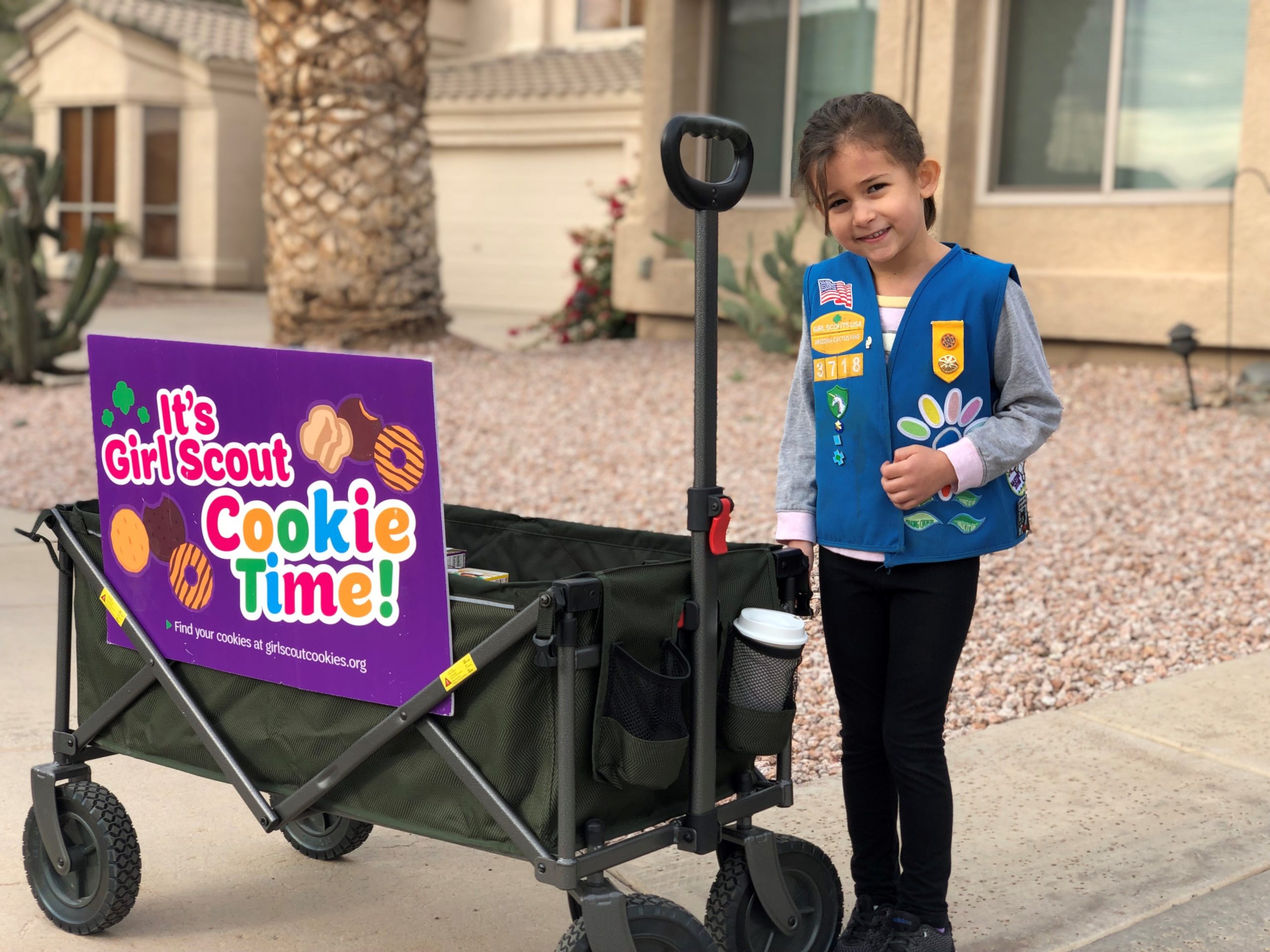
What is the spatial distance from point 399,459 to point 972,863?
1743 mm

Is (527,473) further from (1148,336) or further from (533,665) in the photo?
(533,665)

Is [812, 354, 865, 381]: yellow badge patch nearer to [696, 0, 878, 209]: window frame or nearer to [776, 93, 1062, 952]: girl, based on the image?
[776, 93, 1062, 952]: girl

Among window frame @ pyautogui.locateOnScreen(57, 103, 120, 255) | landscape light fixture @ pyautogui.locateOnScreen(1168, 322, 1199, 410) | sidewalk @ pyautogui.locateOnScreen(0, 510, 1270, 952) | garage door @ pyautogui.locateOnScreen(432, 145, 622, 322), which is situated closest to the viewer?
sidewalk @ pyautogui.locateOnScreen(0, 510, 1270, 952)

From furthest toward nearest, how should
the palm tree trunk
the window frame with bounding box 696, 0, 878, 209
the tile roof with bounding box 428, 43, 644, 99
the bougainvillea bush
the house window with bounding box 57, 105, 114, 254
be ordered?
the house window with bounding box 57, 105, 114, 254, the tile roof with bounding box 428, 43, 644, 99, the bougainvillea bush, the window frame with bounding box 696, 0, 878, 209, the palm tree trunk

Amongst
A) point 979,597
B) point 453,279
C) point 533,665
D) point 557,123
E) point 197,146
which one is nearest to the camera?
point 533,665

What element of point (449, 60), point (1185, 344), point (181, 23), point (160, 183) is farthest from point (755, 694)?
point (181, 23)

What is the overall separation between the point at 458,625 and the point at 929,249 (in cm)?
110

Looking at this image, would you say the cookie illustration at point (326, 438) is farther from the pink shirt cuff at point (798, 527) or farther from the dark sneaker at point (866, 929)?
the dark sneaker at point (866, 929)

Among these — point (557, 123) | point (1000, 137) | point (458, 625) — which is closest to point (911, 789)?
point (458, 625)

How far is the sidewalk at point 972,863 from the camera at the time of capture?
3.03 meters

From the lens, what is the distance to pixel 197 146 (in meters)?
23.0

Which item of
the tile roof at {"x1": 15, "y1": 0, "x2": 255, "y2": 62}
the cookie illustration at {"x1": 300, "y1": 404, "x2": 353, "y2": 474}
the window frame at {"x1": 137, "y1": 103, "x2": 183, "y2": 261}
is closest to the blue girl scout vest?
the cookie illustration at {"x1": 300, "y1": 404, "x2": 353, "y2": 474}

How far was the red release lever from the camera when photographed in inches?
97.4

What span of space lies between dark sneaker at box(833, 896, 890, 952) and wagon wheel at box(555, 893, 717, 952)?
0.42m
